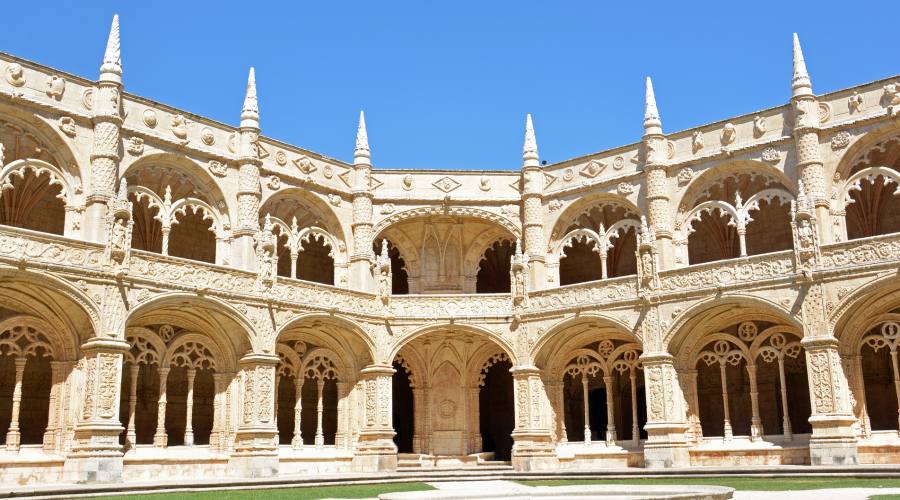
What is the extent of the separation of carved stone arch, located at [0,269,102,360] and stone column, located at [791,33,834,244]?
66.7 feet

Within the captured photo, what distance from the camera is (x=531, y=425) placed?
3095cm

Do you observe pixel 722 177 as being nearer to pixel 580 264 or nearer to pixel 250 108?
pixel 580 264

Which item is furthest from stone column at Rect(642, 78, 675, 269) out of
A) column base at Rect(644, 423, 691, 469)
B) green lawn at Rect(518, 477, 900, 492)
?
green lawn at Rect(518, 477, 900, 492)

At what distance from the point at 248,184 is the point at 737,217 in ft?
50.8

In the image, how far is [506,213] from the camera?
33.9 metres

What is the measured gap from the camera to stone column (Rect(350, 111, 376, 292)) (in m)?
32.4

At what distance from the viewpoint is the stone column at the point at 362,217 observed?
106 ft

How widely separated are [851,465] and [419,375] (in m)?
14.9

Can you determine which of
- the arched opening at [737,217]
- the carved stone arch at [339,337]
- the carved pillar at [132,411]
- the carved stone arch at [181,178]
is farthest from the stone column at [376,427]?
the arched opening at [737,217]

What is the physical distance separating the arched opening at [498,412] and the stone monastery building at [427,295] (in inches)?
147

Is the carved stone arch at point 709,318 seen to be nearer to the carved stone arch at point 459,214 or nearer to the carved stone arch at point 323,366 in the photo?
the carved stone arch at point 459,214

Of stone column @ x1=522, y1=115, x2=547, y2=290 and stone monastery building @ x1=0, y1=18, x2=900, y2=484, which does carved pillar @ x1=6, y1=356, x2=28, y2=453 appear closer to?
stone monastery building @ x1=0, y1=18, x2=900, y2=484

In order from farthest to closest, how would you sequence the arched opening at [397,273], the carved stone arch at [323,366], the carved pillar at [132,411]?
the arched opening at [397,273] → the carved stone arch at [323,366] → the carved pillar at [132,411]

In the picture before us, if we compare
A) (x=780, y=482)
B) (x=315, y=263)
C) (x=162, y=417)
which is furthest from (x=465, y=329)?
(x=780, y=482)
